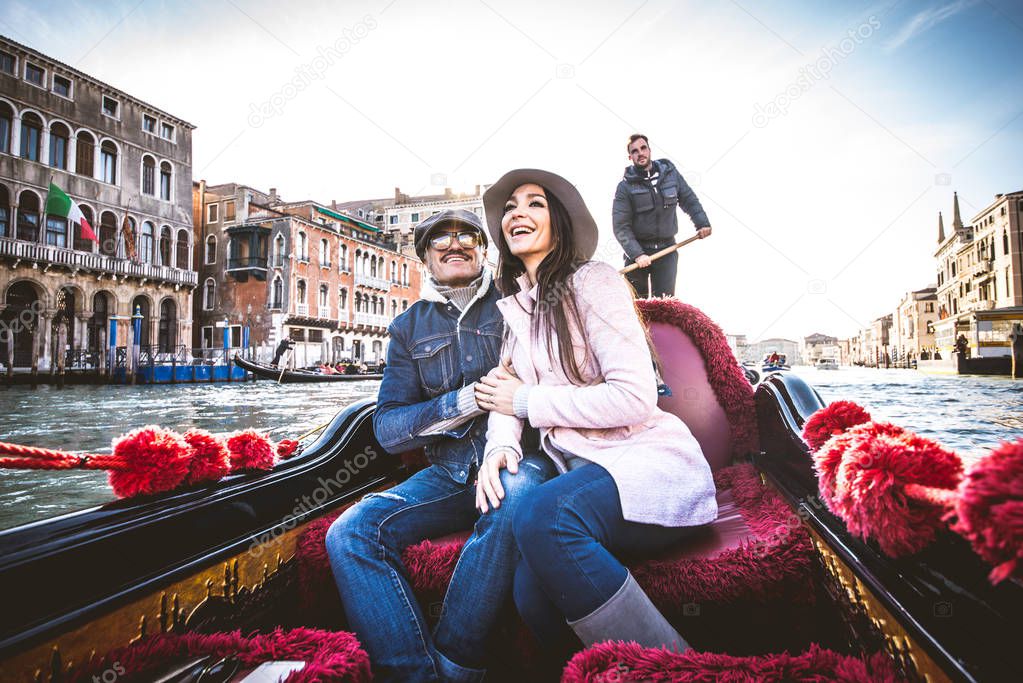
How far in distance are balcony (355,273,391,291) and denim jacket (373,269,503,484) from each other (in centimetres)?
2809

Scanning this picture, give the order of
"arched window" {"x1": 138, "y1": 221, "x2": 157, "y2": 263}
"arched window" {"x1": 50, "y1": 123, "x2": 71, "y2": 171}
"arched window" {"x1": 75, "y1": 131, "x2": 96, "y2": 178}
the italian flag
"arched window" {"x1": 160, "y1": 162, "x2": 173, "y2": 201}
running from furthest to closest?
"arched window" {"x1": 160, "y1": 162, "x2": 173, "y2": 201} < "arched window" {"x1": 138, "y1": 221, "x2": 157, "y2": 263} < "arched window" {"x1": 75, "y1": 131, "x2": 96, "y2": 178} < "arched window" {"x1": 50, "y1": 123, "x2": 71, "y2": 171} < the italian flag

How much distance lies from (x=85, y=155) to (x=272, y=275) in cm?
775

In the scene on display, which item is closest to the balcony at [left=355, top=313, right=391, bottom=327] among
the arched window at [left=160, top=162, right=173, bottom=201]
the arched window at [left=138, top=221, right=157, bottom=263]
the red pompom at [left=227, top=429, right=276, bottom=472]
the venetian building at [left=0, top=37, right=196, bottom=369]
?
the venetian building at [left=0, top=37, right=196, bottom=369]

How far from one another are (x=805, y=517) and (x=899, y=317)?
239 feet

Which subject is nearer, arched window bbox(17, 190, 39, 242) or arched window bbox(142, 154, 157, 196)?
arched window bbox(17, 190, 39, 242)

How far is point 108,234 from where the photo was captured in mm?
19812

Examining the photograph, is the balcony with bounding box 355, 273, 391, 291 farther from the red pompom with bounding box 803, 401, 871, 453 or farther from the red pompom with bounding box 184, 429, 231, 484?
the red pompom with bounding box 803, 401, 871, 453

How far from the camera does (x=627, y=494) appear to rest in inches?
46.1

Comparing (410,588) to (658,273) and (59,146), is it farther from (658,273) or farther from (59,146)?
(59,146)

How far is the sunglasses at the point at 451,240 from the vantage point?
1.81m

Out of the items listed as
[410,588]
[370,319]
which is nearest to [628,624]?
[410,588]

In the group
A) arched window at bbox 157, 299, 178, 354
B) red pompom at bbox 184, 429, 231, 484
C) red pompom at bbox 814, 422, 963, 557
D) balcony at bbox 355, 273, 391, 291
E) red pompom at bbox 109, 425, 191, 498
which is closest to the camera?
red pompom at bbox 814, 422, 963, 557

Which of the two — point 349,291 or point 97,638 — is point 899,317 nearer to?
point 349,291

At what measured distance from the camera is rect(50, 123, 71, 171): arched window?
18.2 meters
